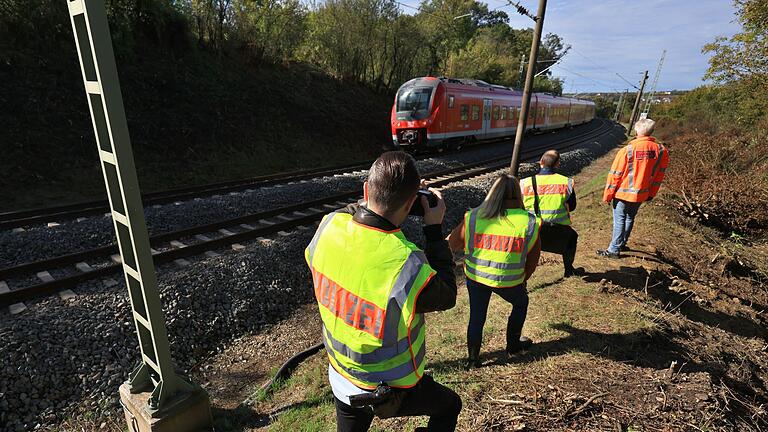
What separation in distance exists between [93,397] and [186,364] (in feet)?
2.79

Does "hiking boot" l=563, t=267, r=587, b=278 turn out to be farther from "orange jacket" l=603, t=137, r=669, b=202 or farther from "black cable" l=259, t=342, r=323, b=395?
"black cable" l=259, t=342, r=323, b=395

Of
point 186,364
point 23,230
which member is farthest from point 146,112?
point 186,364

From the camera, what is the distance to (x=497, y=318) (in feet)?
14.2

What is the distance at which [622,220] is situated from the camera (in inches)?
221

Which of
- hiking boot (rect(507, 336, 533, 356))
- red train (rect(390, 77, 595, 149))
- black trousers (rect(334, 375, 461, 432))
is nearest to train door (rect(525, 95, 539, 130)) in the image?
red train (rect(390, 77, 595, 149))

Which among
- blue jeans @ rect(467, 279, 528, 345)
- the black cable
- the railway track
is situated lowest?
the black cable

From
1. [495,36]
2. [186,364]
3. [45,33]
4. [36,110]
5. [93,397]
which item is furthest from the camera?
[495,36]

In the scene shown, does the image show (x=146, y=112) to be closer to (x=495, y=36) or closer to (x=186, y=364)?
(x=186, y=364)

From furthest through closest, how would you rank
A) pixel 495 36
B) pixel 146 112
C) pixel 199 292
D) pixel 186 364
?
pixel 495 36, pixel 146 112, pixel 199 292, pixel 186 364

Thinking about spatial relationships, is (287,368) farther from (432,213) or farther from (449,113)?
(449,113)

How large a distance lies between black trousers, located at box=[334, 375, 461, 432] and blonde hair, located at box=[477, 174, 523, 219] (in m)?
1.54

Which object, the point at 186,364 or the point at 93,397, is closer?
the point at 93,397

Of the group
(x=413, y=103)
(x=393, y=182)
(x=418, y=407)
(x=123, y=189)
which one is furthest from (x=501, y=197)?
(x=413, y=103)

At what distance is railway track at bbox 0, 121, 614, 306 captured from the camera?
4.89 meters
